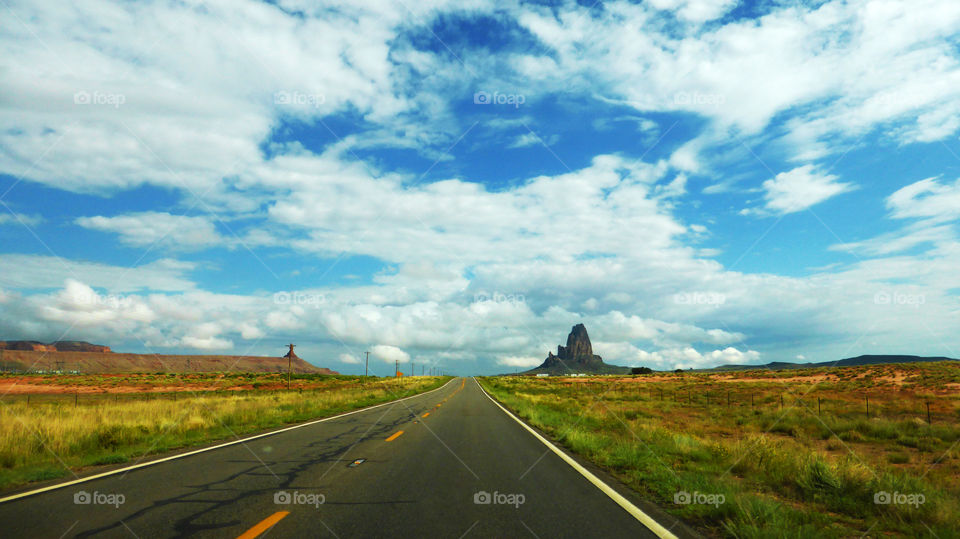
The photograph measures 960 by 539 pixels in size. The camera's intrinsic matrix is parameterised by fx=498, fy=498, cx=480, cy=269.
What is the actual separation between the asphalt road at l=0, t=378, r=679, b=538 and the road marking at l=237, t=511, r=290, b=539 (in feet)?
0.06

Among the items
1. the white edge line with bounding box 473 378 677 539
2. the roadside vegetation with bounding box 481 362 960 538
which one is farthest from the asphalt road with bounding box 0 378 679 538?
the roadside vegetation with bounding box 481 362 960 538

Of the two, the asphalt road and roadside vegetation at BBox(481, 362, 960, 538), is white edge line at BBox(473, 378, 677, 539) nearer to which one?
the asphalt road

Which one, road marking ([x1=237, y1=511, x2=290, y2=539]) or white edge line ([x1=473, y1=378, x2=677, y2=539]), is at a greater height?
road marking ([x1=237, y1=511, x2=290, y2=539])

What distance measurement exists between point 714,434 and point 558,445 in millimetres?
9703

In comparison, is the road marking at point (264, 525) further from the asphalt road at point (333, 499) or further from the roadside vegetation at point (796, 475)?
the roadside vegetation at point (796, 475)

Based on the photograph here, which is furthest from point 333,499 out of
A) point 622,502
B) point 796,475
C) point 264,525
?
point 796,475

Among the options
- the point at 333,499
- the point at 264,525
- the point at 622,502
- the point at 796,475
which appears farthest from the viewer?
the point at 796,475

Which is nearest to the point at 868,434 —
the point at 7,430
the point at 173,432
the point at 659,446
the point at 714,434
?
the point at 714,434

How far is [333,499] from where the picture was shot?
6.48m

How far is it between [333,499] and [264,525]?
132 centimetres

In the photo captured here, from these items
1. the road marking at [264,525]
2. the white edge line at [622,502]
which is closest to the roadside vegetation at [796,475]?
the white edge line at [622,502]

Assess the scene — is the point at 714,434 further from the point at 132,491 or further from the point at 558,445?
the point at 132,491

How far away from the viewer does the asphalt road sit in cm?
520

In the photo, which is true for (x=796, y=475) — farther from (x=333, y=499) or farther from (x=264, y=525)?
(x=264, y=525)
